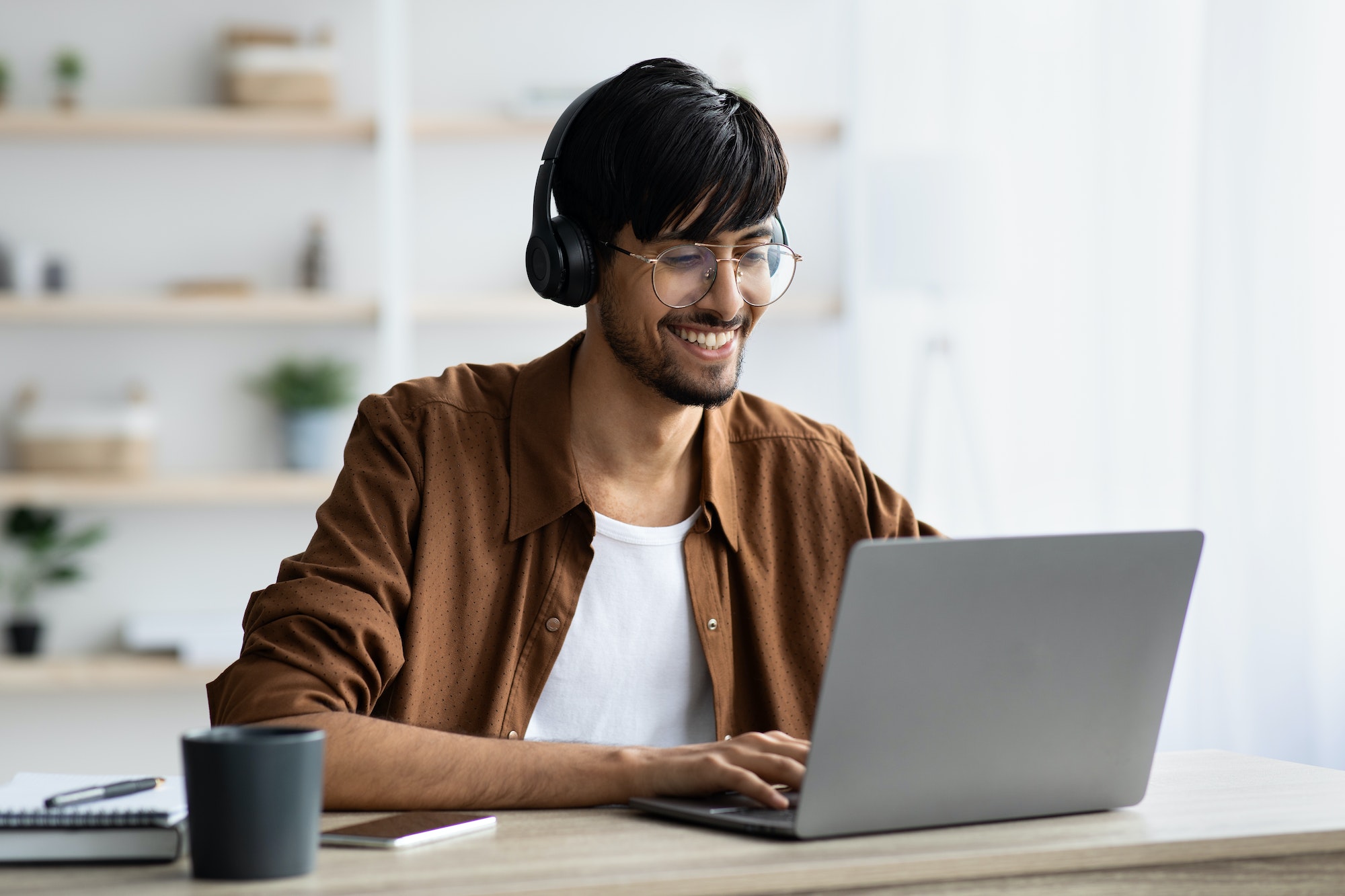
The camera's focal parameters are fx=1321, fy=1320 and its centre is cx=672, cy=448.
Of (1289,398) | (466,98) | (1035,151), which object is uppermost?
(466,98)

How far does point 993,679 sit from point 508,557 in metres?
0.67

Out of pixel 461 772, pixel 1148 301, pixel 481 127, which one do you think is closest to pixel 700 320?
pixel 461 772

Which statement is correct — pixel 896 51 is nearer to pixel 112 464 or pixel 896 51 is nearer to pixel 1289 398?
pixel 1289 398

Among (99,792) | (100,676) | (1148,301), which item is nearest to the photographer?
(99,792)

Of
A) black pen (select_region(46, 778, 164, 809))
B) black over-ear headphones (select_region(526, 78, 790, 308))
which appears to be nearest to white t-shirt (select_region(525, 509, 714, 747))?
black over-ear headphones (select_region(526, 78, 790, 308))

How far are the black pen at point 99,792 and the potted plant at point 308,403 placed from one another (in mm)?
2385

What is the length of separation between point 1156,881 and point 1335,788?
0.96 ft

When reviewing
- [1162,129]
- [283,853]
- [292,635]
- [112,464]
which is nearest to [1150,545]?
[283,853]

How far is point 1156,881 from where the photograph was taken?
86 cm

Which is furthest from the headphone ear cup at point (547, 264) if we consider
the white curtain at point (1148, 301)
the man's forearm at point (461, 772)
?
the white curtain at point (1148, 301)

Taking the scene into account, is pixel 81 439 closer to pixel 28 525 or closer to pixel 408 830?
pixel 28 525

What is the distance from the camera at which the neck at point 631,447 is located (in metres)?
1.52

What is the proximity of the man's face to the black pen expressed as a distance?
74 centimetres

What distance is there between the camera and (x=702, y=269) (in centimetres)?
147
